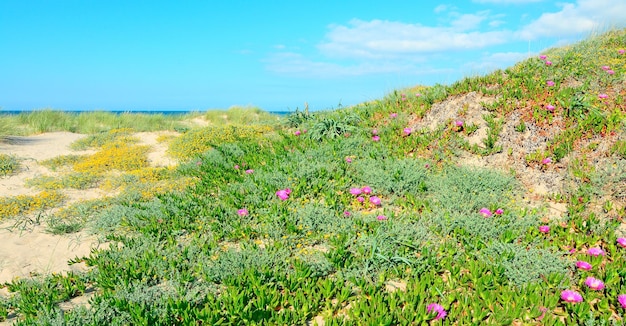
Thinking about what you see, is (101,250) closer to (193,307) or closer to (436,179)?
(193,307)

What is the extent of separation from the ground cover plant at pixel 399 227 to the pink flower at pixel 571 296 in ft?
0.06

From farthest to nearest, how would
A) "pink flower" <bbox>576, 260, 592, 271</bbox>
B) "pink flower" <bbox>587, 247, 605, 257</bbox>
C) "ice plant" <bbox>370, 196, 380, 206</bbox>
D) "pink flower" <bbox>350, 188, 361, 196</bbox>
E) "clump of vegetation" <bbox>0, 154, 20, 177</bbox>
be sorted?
"clump of vegetation" <bbox>0, 154, 20, 177</bbox> < "pink flower" <bbox>350, 188, 361, 196</bbox> < "ice plant" <bbox>370, 196, 380, 206</bbox> < "pink flower" <bbox>587, 247, 605, 257</bbox> < "pink flower" <bbox>576, 260, 592, 271</bbox>

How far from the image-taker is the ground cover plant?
3.45m

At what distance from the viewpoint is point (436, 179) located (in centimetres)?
602

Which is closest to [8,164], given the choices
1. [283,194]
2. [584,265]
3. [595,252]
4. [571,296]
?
[283,194]

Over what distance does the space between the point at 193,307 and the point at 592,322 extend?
10.8ft

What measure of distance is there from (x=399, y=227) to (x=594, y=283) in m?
1.92

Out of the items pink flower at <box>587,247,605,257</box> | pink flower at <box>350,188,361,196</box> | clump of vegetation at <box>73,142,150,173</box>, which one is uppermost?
clump of vegetation at <box>73,142,150,173</box>

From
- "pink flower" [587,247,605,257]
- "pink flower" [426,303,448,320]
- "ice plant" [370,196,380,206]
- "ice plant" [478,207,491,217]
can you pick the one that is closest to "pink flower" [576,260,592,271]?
"pink flower" [587,247,605,257]

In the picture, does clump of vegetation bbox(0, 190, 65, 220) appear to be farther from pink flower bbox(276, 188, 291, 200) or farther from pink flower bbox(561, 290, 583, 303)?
pink flower bbox(561, 290, 583, 303)

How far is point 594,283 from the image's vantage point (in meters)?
3.54

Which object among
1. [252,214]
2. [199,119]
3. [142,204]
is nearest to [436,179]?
[252,214]

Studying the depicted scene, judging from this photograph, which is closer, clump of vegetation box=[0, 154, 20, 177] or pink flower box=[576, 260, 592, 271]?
pink flower box=[576, 260, 592, 271]

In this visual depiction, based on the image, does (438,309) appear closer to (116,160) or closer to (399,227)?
(399,227)
